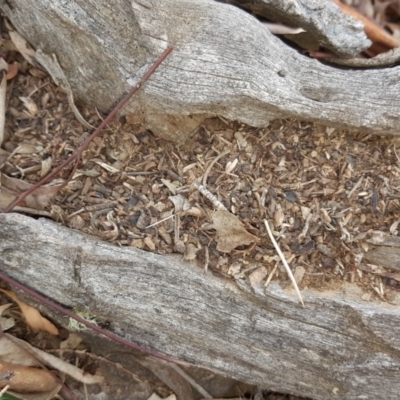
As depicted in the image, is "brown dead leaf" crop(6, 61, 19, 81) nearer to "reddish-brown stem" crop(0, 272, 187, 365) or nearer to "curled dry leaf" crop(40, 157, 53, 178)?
"curled dry leaf" crop(40, 157, 53, 178)

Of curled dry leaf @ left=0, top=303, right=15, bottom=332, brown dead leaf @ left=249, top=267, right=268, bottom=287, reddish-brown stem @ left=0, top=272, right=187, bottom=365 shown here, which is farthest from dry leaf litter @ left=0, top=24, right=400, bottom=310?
curled dry leaf @ left=0, top=303, right=15, bottom=332

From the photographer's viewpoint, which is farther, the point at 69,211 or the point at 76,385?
the point at 76,385

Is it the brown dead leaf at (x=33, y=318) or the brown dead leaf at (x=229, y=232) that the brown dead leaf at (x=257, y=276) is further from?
the brown dead leaf at (x=33, y=318)

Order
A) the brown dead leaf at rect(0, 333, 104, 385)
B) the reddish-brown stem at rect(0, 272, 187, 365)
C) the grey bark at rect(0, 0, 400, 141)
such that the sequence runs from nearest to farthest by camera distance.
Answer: the grey bark at rect(0, 0, 400, 141) → the reddish-brown stem at rect(0, 272, 187, 365) → the brown dead leaf at rect(0, 333, 104, 385)

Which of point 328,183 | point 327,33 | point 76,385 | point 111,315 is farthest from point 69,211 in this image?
point 327,33

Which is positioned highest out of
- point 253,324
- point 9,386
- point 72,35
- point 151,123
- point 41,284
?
point 72,35

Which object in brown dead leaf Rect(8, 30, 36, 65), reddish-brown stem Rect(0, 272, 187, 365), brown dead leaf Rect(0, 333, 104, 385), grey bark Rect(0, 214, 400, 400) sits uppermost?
brown dead leaf Rect(8, 30, 36, 65)

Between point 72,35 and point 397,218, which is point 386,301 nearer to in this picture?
point 397,218

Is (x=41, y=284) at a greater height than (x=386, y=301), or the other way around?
(x=386, y=301)
